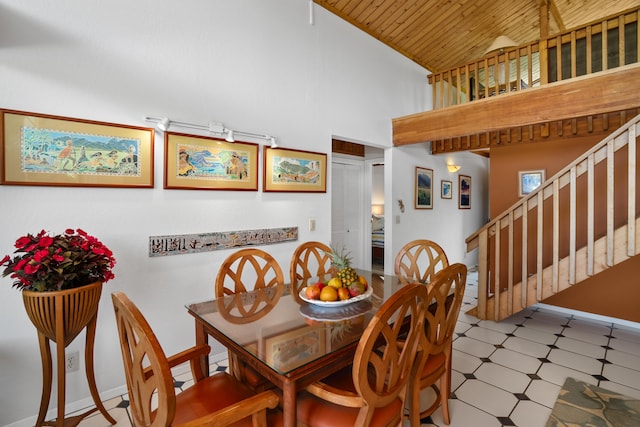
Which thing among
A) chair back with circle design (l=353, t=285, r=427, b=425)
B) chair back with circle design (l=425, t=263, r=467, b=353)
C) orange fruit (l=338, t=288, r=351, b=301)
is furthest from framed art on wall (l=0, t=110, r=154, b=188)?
chair back with circle design (l=425, t=263, r=467, b=353)

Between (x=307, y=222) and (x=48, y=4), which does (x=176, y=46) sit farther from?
(x=307, y=222)

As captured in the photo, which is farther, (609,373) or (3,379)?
(609,373)

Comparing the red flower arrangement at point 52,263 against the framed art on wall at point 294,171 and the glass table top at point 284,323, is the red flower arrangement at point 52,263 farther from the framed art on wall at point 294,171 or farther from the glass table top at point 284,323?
the framed art on wall at point 294,171

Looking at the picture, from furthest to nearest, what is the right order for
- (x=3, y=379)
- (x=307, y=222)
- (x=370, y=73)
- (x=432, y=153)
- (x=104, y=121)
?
1. (x=432, y=153)
2. (x=370, y=73)
3. (x=307, y=222)
4. (x=104, y=121)
5. (x=3, y=379)

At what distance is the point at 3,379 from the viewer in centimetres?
176

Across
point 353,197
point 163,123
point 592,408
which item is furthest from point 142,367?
point 353,197

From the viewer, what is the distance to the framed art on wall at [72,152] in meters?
1.76

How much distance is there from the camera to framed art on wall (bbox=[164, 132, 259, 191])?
92.1 inches

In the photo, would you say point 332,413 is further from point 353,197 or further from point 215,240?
point 353,197

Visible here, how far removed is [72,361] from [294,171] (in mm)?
2225

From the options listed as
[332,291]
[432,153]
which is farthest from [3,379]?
[432,153]

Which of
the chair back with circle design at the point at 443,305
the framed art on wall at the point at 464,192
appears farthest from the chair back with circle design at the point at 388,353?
the framed art on wall at the point at 464,192

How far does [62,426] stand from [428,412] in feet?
6.58

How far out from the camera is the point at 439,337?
1.67 m
